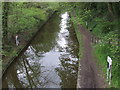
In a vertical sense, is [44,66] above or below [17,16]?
below

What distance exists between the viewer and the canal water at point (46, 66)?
12.7 m

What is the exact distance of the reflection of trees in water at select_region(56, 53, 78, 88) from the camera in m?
12.4

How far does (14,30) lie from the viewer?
18641mm

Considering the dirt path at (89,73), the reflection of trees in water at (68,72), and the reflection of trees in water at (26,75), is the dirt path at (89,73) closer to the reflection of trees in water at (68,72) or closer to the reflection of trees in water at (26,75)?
the reflection of trees in water at (68,72)

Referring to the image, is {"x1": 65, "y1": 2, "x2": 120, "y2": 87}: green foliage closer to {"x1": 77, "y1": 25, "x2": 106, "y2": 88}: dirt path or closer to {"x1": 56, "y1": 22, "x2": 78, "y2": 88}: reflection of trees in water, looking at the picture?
{"x1": 77, "y1": 25, "x2": 106, "y2": 88}: dirt path

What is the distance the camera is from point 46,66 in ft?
50.5

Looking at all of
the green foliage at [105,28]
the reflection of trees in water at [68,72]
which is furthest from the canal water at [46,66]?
the green foliage at [105,28]

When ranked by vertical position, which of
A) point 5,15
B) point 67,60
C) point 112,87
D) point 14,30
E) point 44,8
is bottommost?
point 112,87

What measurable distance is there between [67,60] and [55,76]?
3.18 meters

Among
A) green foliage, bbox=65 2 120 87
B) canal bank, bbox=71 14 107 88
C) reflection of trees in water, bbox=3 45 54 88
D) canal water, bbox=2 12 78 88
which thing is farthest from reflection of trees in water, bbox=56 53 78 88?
green foliage, bbox=65 2 120 87

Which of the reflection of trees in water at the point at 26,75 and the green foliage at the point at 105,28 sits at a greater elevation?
the green foliage at the point at 105,28

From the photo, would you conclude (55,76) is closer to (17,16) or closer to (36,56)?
(36,56)

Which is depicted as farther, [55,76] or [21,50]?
[21,50]

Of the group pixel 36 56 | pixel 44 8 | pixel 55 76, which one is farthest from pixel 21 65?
pixel 44 8
